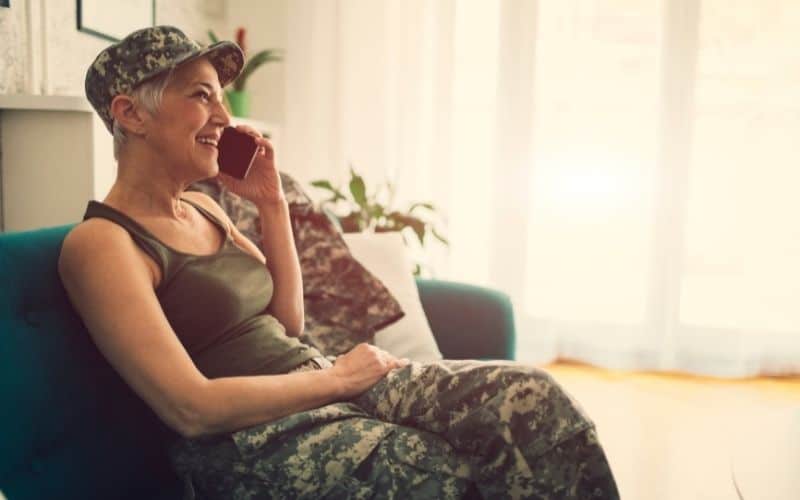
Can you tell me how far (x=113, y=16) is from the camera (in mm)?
2297

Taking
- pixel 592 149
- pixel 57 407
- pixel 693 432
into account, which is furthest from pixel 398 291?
pixel 592 149

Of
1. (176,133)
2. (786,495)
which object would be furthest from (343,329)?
(786,495)

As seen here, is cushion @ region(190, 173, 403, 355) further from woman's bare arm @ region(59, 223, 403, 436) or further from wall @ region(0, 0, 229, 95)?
wall @ region(0, 0, 229, 95)

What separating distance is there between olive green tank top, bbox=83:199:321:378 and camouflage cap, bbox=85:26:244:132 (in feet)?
0.62

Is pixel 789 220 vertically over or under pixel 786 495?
over

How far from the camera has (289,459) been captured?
3.28 feet

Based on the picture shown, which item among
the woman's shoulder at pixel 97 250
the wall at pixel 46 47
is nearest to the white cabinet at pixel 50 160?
the wall at pixel 46 47

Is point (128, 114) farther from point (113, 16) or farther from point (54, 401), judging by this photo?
point (113, 16)

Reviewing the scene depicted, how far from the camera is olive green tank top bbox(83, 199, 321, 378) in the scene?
1092 mm

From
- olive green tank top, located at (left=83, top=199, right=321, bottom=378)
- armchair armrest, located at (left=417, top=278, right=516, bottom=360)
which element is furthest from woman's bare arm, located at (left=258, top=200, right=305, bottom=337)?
armchair armrest, located at (left=417, top=278, right=516, bottom=360)

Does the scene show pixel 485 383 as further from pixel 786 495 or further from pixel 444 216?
pixel 444 216

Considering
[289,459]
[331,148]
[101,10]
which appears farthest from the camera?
[331,148]

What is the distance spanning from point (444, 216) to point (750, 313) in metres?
1.49

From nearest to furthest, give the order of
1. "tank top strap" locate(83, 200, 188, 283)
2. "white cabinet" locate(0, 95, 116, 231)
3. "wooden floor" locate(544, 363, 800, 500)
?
"tank top strap" locate(83, 200, 188, 283) → "wooden floor" locate(544, 363, 800, 500) → "white cabinet" locate(0, 95, 116, 231)
